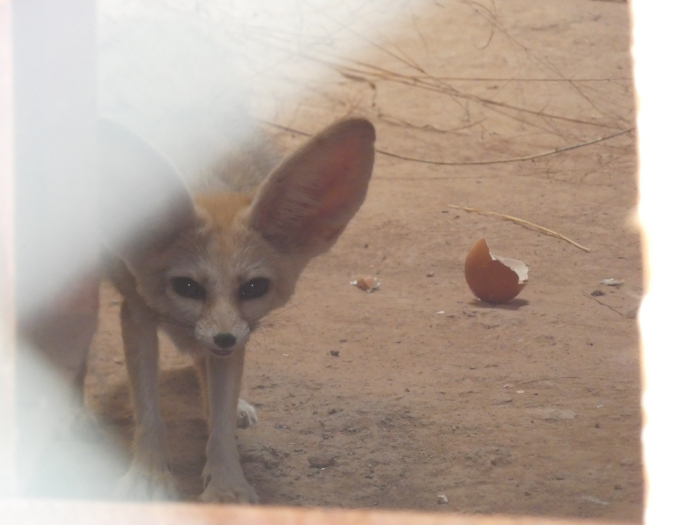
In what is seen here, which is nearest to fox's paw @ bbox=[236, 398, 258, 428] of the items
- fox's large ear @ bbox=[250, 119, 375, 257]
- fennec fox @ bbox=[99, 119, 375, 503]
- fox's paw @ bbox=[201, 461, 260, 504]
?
fennec fox @ bbox=[99, 119, 375, 503]

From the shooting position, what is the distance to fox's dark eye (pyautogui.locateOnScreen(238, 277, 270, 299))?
7.42ft

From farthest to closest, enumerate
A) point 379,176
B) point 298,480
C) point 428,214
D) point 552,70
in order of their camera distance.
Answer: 1. point 552,70
2. point 379,176
3. point 428,214
4. point 298,480

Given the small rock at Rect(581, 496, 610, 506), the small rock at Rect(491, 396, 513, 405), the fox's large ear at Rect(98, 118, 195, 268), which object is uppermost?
the fox's large ear at Rect(98, 118, 195, 268)

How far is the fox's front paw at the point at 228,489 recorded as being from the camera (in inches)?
91.6

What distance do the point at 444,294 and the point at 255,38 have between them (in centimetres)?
297

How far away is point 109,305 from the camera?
3.76 m

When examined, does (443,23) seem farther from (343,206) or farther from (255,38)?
(343,206)

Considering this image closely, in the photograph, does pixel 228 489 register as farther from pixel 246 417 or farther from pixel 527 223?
pixel 527 223

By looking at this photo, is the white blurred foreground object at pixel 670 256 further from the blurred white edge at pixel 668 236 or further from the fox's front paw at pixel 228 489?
the fox's front paw at pixel 228 489

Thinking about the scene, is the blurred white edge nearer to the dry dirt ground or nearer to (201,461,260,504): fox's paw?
the dry dirt ground

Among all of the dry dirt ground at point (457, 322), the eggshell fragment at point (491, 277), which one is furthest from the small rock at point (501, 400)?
the eggshell fragment at point (491, 277)

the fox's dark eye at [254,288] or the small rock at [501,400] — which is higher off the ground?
the fox's dark eye at [254,288]

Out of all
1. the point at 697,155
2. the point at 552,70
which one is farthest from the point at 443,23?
the point at 697,155

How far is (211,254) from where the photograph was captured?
2.24 meters
